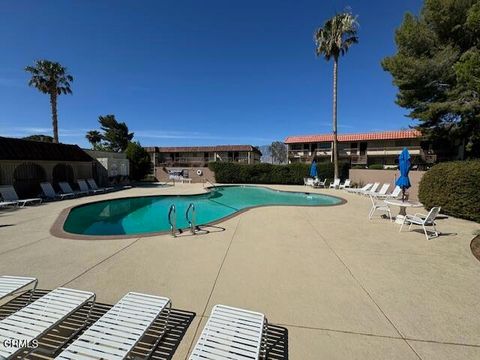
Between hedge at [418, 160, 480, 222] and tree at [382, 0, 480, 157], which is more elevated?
tree at [382, 0, 480, 157]

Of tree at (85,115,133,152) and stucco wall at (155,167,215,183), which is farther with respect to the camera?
tree at (85,115,133,152)

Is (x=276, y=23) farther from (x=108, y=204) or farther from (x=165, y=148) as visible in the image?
(x=165, y=148)

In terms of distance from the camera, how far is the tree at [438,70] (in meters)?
13.1

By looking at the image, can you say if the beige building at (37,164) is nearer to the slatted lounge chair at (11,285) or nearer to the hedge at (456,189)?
the slatted lounge chair at (11,285)

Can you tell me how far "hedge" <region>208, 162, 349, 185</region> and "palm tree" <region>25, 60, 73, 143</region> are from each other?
54.5 feet

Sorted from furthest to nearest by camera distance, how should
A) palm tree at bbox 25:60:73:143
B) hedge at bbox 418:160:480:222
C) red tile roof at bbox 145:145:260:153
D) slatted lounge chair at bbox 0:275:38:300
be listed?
red tile roof at bbox 145:145:260:153
palm tree at bbox 25:60:73:143
hedge at bbox 418:160:480:222
slatted lounge chair at bbox 0:275:38:300

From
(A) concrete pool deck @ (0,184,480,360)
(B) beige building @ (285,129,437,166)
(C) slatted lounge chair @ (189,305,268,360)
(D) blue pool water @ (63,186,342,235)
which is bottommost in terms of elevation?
(D) blue pool water @ (63,186,342,235)

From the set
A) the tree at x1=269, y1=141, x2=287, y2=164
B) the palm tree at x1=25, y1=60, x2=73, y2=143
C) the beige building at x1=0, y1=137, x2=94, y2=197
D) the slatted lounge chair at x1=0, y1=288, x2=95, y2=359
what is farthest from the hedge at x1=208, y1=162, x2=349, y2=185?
the tree at x1=269, y1=141, x2=287, y2=164

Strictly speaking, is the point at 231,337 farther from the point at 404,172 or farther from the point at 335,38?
the point at 335,38

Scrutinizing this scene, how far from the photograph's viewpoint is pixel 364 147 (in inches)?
1323

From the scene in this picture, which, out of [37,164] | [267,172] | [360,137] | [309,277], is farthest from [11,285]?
[360,137]

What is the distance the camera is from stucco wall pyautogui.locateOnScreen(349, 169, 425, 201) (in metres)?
13.5

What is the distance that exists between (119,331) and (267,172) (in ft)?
73.9

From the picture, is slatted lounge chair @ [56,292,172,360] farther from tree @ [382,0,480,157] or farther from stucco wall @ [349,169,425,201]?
tree @ [382,0,480,157]
